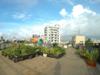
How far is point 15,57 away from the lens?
21469 mm

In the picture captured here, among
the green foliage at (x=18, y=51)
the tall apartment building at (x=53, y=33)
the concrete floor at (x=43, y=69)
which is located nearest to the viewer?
the concrete floor at (x=43, y=69)

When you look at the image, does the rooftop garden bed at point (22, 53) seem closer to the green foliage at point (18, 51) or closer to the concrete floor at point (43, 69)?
the green foliage at point (18, 51)

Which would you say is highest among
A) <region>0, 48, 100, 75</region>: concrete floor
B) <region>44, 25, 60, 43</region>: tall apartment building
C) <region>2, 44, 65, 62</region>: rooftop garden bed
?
<region>44, 25, 60, 43</region>: tall apartment building

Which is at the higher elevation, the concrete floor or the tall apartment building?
the tall apartment building

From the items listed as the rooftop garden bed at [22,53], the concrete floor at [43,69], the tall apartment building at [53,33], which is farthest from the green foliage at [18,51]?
the tall apartment building at [53,33]

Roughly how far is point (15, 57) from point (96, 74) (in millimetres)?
9998

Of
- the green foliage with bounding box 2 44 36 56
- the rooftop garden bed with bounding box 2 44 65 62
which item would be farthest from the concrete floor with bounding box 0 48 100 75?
the green foliage with bounding box 2 44 36 56

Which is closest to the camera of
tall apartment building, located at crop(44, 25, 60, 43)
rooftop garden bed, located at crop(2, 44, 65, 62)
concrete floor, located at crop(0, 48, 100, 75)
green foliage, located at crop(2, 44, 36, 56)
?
concrete floor, located at crop(0, 48, 100, 75)

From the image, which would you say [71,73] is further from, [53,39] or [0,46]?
[53,39]

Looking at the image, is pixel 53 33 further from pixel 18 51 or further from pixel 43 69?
pixel 43 69

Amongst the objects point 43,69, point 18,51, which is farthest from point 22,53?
point 43,69

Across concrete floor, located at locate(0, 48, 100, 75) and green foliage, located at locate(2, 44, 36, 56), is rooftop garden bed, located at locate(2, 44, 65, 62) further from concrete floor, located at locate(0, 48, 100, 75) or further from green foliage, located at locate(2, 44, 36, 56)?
concrete floor, located at locate(0, 48, 100, 75)

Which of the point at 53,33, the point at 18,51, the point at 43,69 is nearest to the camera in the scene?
the point at 43,69

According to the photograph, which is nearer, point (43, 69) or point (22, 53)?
point (43, 69)
